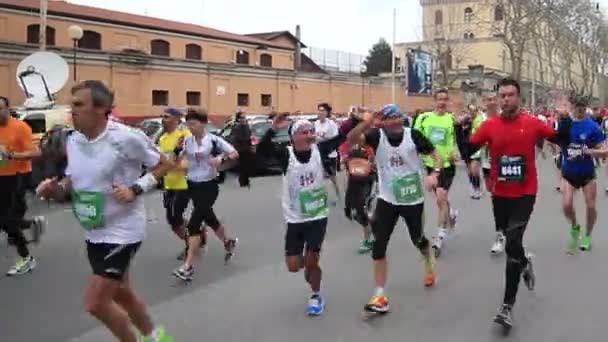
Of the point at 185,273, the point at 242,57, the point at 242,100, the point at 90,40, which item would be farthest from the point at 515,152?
the point at 242,57

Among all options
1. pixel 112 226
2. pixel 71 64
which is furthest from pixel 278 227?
→ pixel 71 64

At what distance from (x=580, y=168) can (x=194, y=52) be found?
1620 inches

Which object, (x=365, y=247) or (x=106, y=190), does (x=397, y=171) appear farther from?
(x=106, y=190)

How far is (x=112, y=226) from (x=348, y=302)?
272 centimetres

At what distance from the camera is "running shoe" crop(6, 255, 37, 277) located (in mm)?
8375

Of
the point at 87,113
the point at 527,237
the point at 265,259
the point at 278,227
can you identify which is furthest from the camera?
the point at 278,227

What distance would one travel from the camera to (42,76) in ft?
67.2

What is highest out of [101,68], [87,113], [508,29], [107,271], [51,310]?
[508,29]

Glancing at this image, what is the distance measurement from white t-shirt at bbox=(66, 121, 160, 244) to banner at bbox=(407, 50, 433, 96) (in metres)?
34.2

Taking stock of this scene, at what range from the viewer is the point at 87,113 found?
4828mm

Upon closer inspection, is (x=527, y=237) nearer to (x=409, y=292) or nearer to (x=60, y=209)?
(x=409, y=292)

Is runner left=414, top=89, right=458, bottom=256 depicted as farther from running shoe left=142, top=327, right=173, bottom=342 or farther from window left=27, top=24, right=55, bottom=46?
window left=27, top=24, right=55, bottom=46

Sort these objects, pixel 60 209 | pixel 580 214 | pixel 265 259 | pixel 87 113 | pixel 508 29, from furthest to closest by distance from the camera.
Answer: pixel 508 29 → pixel 60 209 → pixel 580 214 → pixel 265 259 → pixel 87 113

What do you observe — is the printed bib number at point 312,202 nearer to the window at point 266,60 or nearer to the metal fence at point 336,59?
the window at point 266,60
